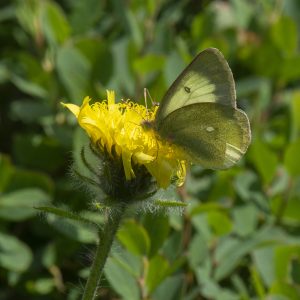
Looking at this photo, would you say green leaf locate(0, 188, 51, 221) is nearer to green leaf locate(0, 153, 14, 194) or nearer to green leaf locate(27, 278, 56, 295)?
green leaf locate(0, 153, 14, 194)

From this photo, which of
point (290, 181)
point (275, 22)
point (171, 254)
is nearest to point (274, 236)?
point (290, 181)

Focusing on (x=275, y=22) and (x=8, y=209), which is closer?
(x=8, y=209)

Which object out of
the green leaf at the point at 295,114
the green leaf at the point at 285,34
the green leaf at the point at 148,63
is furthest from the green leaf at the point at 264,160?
the green leaf at the point at 285,34

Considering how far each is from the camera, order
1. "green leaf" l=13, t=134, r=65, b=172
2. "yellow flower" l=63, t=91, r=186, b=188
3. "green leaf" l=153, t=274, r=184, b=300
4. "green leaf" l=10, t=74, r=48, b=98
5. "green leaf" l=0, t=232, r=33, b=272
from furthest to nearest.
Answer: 1. "green leaf" l=10, t=74, r=48, b=98
2. "green leaf" l=13, t=134, r=65, b=172
3. "green leaf" l=0, t=232, r=33, b=272
4. "green leaf" l=153, t=274, r=184, b=300
5. "yellow flower" l=63, t=91, r=186, b=188

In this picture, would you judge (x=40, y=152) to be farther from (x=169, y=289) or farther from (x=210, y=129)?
(x=210, y=129)

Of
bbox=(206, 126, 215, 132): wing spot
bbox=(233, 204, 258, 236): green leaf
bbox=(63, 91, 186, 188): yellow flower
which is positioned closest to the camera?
bbox=(63, 91, 186, 188): yellow flower

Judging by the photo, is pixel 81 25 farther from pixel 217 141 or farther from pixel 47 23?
pixel 217 141

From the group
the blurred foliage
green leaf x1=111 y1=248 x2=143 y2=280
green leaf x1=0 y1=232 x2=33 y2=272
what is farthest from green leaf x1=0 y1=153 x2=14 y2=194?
green leaf x1=111 y1=248 x2=143 y2=280
